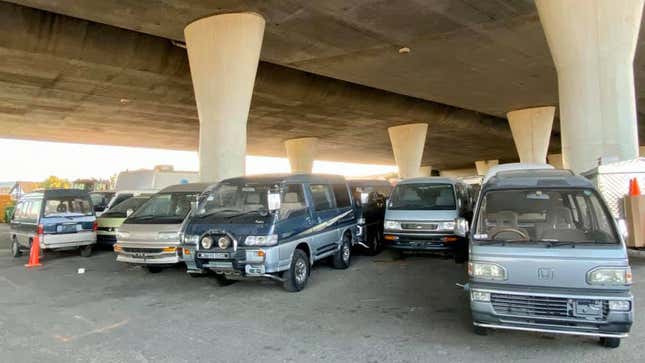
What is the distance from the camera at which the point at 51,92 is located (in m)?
21.4

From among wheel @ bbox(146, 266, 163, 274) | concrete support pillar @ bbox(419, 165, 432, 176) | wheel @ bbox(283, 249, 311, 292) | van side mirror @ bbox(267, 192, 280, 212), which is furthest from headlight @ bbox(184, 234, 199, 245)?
concrete support pillar @ bbox(419, 165, 432, 176)

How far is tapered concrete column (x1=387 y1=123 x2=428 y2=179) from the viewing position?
1284 inches

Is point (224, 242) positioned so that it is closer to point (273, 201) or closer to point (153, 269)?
point (273, 201)

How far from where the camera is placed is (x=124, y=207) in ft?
43.1

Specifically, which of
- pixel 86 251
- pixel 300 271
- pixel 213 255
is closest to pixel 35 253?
pixel 86 251

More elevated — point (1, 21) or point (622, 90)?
point (1, 21)

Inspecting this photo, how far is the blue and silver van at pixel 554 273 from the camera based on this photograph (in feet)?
14.1

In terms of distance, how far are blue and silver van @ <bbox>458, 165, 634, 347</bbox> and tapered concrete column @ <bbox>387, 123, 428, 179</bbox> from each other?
27681mm

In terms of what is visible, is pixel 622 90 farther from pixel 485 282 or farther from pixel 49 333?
pixel 49 333

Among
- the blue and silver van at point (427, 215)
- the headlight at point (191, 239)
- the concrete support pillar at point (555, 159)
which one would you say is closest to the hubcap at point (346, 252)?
the blue and silver van at point (427, 215)

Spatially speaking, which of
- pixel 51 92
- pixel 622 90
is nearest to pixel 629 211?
pixel 622 90

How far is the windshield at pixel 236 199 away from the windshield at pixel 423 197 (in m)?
3.85

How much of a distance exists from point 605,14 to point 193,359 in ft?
41.6

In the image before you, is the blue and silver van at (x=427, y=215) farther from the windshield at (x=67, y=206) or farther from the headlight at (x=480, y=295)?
the windshield at (x=67, y=206)
